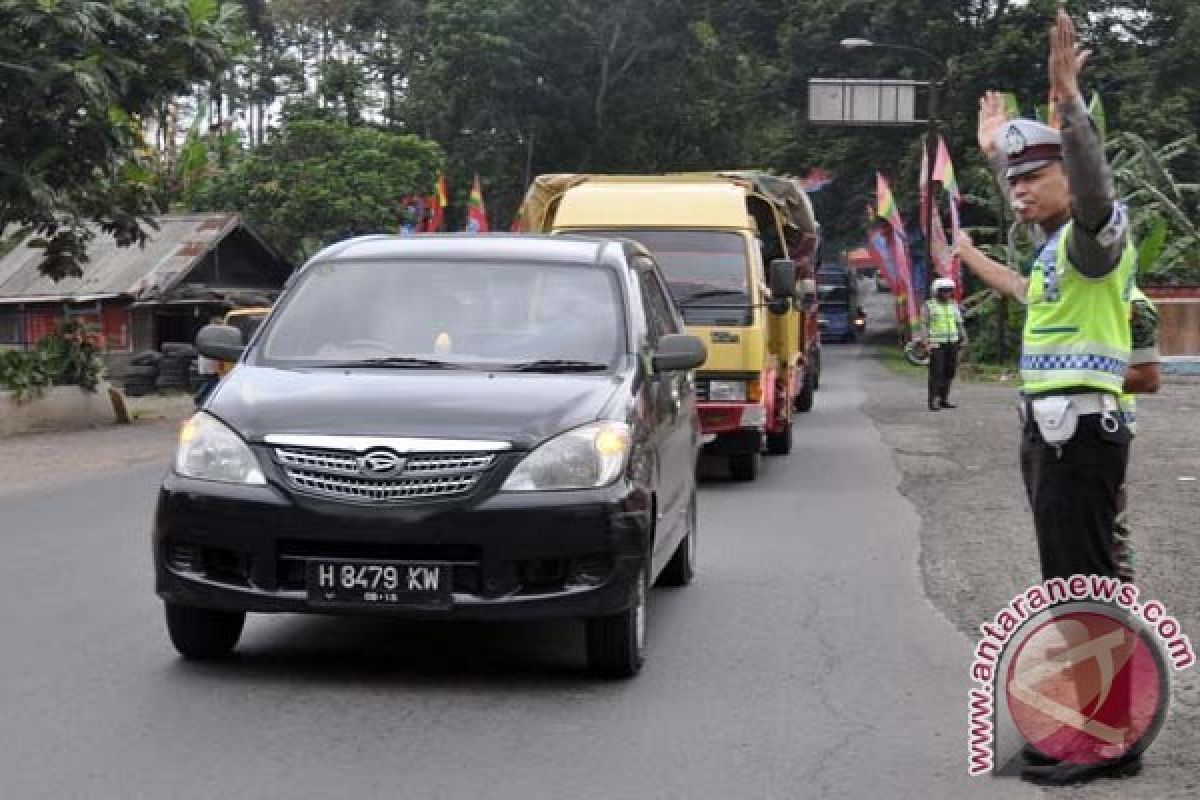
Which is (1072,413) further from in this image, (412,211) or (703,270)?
(412,211)

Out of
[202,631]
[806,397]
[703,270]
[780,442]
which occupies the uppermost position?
[703,270]

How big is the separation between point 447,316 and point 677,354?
1.04m

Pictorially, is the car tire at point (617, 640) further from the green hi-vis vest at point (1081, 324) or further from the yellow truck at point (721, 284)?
the yellow truck at point (721, 284)

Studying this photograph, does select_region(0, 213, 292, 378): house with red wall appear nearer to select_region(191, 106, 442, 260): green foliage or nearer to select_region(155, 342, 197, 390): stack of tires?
select_region(191, 106, 442, 260): green foliage

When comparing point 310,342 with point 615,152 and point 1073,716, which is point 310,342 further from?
point 615,152

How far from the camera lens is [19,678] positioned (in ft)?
21.6

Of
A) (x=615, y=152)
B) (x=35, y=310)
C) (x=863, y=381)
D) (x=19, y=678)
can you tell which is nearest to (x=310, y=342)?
(x=19, y=678)

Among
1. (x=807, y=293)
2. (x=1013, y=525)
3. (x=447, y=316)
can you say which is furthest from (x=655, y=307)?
(x=807, y=293)

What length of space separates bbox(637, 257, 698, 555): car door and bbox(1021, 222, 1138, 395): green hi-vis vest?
8.53ft

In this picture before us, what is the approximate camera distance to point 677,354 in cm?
765

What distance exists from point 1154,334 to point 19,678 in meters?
4.34

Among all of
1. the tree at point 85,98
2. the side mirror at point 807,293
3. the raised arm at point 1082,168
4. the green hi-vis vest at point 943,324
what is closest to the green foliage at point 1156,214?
the green hi-vis vest at point 943,324

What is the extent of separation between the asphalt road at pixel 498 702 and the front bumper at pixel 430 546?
1.18 ft

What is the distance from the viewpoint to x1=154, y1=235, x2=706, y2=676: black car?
620cm
